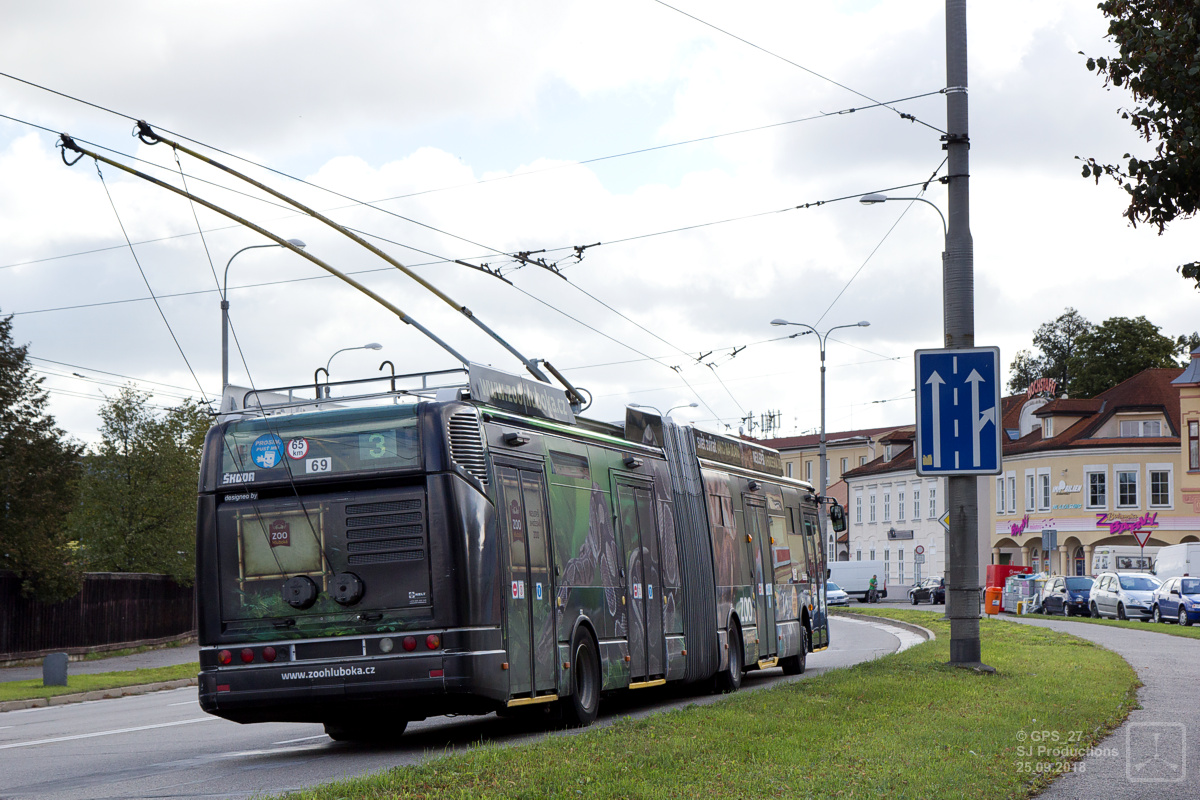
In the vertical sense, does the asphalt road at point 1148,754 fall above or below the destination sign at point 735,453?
below

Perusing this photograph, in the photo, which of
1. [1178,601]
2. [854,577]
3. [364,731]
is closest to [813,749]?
[364,731]

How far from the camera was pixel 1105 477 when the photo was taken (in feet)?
252

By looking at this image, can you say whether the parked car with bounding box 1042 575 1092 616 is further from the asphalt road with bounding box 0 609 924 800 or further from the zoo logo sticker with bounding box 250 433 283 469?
the zoo logo sticker with bounding box 250 433 283 469

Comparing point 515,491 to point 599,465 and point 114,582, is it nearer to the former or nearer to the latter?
point 599,465

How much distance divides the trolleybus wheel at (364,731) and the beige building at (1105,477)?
64.8m

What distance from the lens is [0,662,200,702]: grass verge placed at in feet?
80.0

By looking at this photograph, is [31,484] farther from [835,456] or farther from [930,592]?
[835,456]

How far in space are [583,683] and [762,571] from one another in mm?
7270

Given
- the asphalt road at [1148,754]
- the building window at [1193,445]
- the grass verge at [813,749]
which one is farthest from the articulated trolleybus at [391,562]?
the building window at [1193,445]

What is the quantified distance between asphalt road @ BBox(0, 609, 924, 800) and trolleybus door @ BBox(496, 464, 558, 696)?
23.0 inches

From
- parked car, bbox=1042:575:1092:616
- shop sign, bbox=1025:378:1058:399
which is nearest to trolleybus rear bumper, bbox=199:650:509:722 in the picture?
parked car, bbox=1042:575:1092:616

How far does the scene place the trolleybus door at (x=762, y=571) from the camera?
21000 millimetres

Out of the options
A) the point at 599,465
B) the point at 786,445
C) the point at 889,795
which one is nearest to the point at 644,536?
the point at 599,465

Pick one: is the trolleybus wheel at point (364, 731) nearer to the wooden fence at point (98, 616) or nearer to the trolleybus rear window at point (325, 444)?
the trolleybus rear window at point (325, 444)
